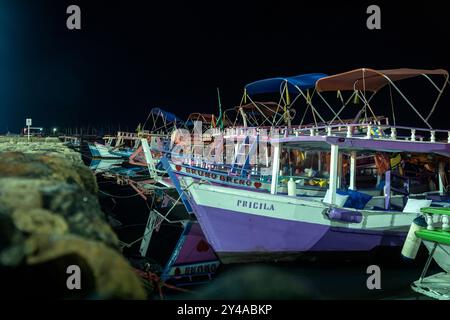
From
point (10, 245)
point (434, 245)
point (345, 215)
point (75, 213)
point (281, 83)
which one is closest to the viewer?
point (10, 245)

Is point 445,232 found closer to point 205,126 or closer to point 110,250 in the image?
point 110,250

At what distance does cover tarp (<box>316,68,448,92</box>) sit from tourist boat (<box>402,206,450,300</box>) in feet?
19.5

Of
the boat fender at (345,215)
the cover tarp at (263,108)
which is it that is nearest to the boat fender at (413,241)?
the boat fender at (345,215)

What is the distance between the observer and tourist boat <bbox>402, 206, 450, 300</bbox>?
924cm

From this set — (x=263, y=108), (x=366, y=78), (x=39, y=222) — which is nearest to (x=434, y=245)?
(x=366, y=78)

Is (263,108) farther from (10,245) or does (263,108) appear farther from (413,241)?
(10,245)

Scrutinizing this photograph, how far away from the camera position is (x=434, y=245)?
31.2 feet

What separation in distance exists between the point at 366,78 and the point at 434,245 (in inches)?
338

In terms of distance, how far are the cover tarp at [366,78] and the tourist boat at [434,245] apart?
234 inches

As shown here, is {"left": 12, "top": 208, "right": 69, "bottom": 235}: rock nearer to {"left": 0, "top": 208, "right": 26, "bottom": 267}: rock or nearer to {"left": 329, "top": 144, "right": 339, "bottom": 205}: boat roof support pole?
{"left": 0, "top": 208, "right": 26, "bottom": 267}: rock

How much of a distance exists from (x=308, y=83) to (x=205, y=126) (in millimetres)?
23731

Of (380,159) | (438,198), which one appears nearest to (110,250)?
(380,159)

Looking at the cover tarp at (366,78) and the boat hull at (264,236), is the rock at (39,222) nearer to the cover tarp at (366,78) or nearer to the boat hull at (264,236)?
the boat hull at (264,236)

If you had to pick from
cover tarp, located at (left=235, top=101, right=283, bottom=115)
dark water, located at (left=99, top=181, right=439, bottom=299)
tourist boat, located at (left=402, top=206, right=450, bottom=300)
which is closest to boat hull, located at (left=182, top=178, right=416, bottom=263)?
dark water, located at (left=99, top=181, right=439, bottom=299)
